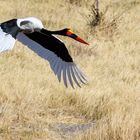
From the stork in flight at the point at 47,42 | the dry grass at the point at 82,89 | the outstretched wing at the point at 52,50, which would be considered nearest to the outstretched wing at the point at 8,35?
the stork in flight at the point at 47,42

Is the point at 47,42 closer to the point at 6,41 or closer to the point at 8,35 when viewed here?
the point at 8,35

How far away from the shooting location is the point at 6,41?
4566mm

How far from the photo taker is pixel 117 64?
28.3 ft

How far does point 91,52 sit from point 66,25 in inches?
74.0

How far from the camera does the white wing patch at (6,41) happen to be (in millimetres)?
4324

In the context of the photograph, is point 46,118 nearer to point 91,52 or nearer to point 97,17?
point 91,52

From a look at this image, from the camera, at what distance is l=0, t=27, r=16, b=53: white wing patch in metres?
4.32

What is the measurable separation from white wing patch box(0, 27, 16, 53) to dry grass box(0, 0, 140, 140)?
896 mm

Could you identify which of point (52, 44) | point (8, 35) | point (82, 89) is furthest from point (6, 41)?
point (82, 89)

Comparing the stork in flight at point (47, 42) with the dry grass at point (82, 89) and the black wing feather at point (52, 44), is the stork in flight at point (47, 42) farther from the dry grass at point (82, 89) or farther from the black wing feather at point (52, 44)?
the dry grass at point (82, 89)

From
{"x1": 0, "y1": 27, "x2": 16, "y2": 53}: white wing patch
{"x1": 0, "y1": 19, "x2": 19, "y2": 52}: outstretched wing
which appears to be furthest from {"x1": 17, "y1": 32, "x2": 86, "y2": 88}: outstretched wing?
{"x1": 0, "y1": 27, "x2": 16, "y2": 53}: white wing patch

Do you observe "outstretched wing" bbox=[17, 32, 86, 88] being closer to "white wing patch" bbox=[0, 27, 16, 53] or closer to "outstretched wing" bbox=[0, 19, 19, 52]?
"outstretched wing" bbox=[0, 19, 19, 52]

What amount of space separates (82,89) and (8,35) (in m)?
2.15

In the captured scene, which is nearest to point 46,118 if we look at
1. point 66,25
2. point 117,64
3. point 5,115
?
point 5,115
